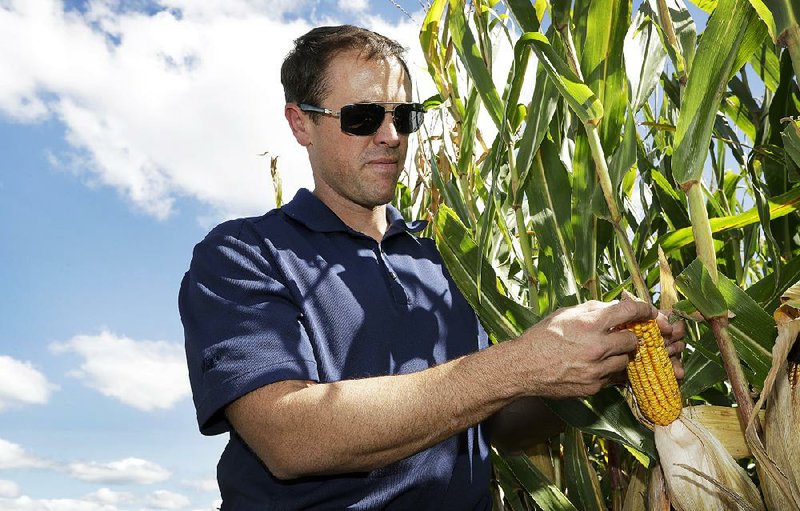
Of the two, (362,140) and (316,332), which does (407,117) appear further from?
(316,332)

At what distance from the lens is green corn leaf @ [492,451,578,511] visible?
158 centimetres

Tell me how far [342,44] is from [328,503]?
100 cm

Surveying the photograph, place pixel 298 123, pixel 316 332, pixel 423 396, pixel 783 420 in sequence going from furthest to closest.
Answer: pixel 298 123
pixel 316 332
pixel 423 396
pixel 783 420

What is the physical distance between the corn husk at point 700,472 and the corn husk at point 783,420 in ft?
0.13

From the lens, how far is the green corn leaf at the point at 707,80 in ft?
3.53

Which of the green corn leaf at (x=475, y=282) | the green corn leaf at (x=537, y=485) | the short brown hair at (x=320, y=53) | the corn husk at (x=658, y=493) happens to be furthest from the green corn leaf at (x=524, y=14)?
the green corn leaf at (x=537, y=485)

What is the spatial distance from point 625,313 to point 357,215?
2.73 feet

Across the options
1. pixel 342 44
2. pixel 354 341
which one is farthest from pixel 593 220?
pixel 342 44

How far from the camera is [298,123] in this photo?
1.87 metres

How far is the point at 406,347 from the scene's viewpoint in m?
1.50

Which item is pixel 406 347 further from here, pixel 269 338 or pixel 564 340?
pixel 564 340

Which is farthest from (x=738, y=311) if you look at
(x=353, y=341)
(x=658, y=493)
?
(x=353, y=341)

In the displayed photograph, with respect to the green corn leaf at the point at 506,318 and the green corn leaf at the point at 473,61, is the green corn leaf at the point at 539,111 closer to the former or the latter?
the green corn leaf at the point at 473,61

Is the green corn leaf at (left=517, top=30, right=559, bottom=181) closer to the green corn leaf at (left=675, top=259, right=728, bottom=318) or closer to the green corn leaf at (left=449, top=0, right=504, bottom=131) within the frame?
the green corn leaf at (left=449, top=0, right=504, bottom=131)
